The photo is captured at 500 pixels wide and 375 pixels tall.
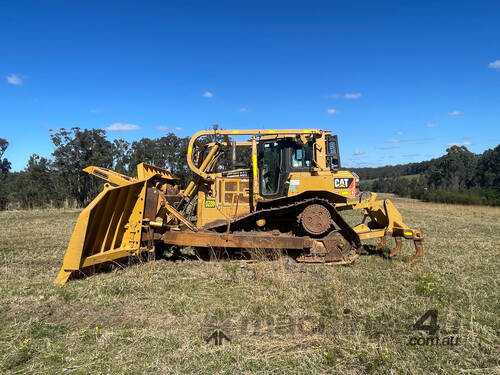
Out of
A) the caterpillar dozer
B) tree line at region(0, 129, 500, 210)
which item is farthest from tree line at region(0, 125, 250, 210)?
the caterpillar dozer

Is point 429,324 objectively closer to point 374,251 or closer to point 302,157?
point 302,157

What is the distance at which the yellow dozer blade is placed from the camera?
523 centimetres

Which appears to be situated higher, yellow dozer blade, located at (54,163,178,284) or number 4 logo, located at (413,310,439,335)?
yellow dozer blade, located at (54,163,178,284)

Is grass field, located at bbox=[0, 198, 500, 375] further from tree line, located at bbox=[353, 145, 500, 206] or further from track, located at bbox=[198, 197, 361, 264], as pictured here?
tree line, located at bbox=[353, 145, 500, 206]

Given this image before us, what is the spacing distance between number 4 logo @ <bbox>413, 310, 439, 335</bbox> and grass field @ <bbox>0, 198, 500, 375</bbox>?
0.26 feet

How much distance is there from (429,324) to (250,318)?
2.18 metres

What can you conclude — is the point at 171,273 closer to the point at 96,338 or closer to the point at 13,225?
the point at 96,338

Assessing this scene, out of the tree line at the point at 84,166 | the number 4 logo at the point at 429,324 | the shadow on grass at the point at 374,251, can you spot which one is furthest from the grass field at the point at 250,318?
the tree line at the point at 84,166

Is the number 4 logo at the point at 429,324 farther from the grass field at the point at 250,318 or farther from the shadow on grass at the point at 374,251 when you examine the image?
the shadow on grass at the point at 374,251

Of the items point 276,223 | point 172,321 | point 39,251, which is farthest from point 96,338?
point 39,251

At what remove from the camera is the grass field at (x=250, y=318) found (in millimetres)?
3098

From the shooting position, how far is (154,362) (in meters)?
3.07

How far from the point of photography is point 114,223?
19.8 ft

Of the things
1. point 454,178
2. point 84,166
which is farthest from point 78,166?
point 454,178
